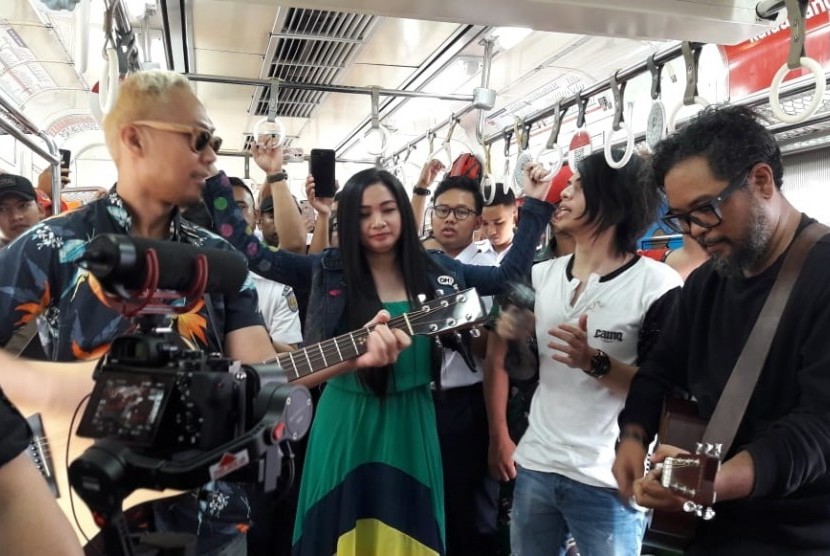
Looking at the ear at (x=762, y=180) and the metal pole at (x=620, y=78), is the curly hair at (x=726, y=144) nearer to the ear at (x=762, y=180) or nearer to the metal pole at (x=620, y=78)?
the ear at (x=762, y=180)

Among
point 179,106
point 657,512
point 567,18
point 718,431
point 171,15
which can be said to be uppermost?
point 171,15

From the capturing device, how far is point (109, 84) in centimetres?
162

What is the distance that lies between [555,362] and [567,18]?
3.79 ft

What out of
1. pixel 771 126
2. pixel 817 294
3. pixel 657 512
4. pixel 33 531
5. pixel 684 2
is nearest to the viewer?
pixel 33 531

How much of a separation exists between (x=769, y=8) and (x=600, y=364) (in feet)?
3.69

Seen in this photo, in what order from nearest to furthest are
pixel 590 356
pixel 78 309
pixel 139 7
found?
pixel 78 309 < pixel 590 356 < pixel 139 7

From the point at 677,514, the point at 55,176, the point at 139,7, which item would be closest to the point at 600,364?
the point at 677,514

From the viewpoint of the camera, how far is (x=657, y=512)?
1.74m

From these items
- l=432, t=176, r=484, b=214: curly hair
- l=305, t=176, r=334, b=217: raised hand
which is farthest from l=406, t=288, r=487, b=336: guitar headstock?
l=432, t=176, r=484, b=214: curly hair

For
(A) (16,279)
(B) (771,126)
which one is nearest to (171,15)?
(A) (16,279)

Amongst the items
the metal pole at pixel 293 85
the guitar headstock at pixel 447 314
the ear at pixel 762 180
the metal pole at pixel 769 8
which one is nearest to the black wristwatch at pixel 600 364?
the guitar headstock at pixel 447 314

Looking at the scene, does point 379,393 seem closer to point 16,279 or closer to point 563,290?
point 563,290

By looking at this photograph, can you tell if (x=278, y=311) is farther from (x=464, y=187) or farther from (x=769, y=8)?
(x=769, y=8)

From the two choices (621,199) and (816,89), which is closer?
(816,89)
